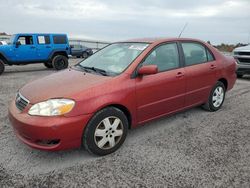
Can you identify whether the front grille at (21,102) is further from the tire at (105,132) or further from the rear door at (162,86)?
the rear door at (162,86)

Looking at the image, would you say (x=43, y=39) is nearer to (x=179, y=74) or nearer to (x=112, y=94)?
(x=179, y=74)

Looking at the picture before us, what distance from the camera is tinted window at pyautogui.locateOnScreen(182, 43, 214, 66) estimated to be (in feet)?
15.0

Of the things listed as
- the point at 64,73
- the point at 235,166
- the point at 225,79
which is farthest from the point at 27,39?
the point at 235,166

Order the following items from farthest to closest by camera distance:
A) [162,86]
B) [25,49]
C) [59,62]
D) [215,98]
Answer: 1. [59,62]
2. [25,49]
3. [215,98]
4. [162,86]

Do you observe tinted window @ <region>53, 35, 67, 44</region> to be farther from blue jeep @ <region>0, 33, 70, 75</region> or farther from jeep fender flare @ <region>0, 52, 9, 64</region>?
jeep fender flare @ <region>0, 52, 9, 64</region>

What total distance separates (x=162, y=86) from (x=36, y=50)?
908cm

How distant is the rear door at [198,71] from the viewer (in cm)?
453

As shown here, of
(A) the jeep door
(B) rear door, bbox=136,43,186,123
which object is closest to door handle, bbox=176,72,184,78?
(B) rear door, bbox=136,43,186,123

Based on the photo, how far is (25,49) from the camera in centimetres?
1129

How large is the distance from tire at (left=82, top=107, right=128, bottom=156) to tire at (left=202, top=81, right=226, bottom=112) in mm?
2320

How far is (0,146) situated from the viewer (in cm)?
369

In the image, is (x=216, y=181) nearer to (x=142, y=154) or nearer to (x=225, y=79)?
(x=142, y=154)

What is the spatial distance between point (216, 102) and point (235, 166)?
229 cm

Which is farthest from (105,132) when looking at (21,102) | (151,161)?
(21,102)
